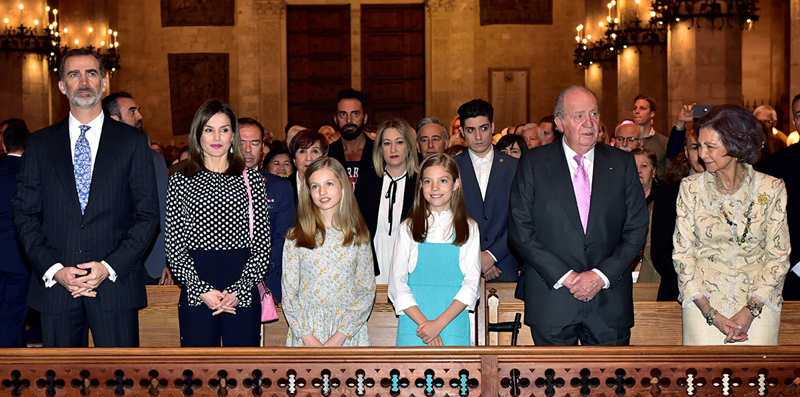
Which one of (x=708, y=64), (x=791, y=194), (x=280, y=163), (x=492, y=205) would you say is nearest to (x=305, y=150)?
(x=280, y=163)

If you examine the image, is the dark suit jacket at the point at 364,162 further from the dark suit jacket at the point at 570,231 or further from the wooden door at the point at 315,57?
the wooden door at the point at 315,57

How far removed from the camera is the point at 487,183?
20.5ft

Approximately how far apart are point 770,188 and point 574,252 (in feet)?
3.41

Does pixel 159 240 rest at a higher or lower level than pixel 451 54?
lower

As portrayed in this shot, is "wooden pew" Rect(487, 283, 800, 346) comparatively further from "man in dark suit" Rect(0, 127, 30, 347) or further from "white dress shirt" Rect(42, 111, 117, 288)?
"man in dark suit" Rect(0, 127, 30, 347)

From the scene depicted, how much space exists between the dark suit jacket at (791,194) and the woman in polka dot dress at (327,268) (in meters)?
2.61

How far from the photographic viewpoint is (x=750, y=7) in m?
12.4

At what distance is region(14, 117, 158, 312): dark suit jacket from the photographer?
4.45 metres

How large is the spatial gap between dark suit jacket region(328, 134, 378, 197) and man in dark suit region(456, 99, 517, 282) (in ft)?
2.07

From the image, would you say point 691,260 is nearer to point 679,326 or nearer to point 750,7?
point 679,326

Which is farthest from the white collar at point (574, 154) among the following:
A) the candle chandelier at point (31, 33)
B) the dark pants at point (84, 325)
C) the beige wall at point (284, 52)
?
the beige wall at point (284, 52)

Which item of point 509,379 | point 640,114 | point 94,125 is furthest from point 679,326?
point 640,114

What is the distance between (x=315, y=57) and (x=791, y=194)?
53.1ft

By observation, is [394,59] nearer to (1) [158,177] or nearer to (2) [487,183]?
(2) [487,183]
